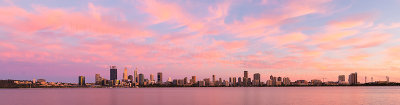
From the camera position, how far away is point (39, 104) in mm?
90688

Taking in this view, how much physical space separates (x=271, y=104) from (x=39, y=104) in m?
62.5

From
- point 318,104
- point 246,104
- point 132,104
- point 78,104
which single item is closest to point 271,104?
point 246,104

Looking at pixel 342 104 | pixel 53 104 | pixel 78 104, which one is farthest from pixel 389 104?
pixel 53 104

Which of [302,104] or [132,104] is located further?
[132,104]

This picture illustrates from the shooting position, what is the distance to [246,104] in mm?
85750

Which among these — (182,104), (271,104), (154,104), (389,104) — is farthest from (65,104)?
(389,104)

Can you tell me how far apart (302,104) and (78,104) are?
2286 inches

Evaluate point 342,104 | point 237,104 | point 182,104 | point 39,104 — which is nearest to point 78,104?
point 39,104

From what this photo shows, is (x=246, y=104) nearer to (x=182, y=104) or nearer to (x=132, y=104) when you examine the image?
(x=182, y=104)

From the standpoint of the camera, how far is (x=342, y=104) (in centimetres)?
8375

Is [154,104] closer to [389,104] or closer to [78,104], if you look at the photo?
[78,104]

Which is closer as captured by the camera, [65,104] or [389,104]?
[389,104]

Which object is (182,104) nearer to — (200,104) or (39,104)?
(200,104)

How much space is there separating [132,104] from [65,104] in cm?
1815
